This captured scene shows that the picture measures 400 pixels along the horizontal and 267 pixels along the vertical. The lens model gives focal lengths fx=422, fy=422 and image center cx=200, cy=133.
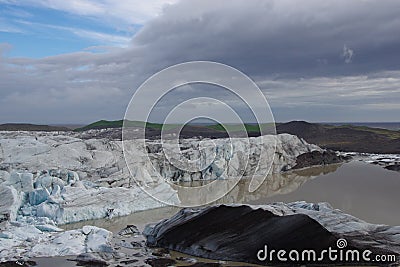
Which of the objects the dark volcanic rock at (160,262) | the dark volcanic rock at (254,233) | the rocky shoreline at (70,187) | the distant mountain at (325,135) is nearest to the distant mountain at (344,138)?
the distant mountain at (325,135)

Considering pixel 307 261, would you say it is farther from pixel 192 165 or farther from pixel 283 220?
pixel 192 165

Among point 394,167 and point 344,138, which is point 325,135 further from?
point 394,167

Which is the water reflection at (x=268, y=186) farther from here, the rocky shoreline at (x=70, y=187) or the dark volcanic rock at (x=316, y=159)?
the dark volcanic rock at (x=316, y=159)

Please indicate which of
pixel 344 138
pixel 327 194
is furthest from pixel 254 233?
pixel 344 138

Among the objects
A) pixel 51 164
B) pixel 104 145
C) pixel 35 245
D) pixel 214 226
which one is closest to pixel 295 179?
pixel 104 145

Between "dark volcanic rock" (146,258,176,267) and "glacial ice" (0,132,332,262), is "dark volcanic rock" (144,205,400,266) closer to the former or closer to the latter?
"dark volcanic rock" (146,258,176,267)

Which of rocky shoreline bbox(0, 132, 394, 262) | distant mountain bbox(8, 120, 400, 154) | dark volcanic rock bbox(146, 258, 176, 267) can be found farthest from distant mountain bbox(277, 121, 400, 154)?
dark volcanic rock bbox(146, 258, 176, 267)

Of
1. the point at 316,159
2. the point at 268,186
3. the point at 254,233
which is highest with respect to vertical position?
the point at 316,159
